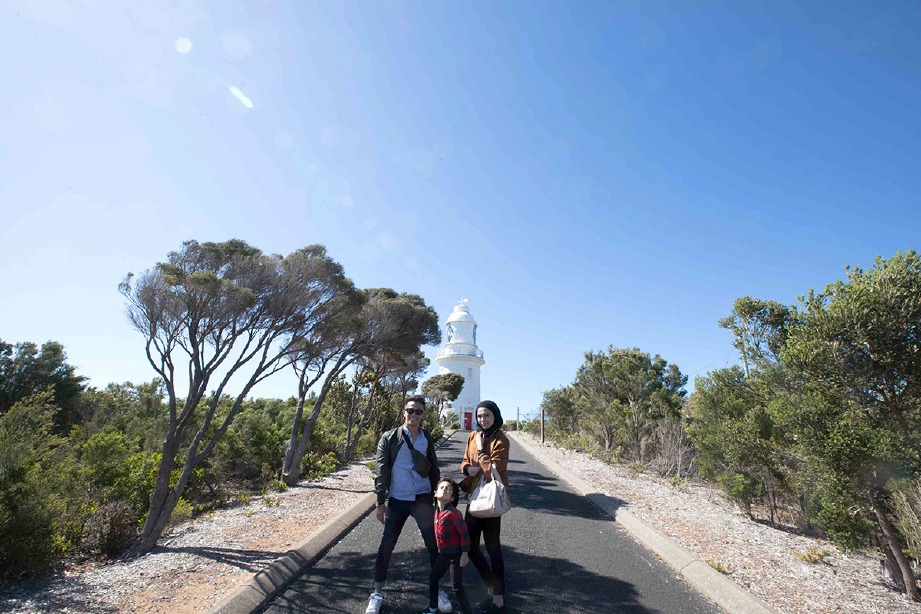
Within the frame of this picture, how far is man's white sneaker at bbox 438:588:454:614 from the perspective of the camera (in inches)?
138

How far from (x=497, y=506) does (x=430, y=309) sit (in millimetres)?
10772

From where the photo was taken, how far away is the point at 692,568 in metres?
4.78

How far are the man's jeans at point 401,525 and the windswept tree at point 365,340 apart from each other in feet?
21.0

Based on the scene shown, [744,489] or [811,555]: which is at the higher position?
[744,489]

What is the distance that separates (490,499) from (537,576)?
1744mm

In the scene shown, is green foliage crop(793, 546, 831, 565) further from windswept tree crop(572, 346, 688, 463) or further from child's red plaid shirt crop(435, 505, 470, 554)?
windswept tree crop(572, 346, 688, 463)

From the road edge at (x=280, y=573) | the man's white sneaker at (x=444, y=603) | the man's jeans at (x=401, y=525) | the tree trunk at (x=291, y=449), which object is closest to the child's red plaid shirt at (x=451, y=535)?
the man's jeans at (x=401, y=525)

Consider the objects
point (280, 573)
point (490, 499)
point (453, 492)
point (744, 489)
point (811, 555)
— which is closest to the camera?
point (490, 499)

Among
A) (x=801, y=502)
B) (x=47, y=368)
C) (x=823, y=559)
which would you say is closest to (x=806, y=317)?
(x=823, y=559)

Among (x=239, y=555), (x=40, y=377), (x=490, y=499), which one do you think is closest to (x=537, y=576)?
(x=490, y=499)

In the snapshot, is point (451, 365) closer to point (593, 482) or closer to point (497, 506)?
point (593, 482)

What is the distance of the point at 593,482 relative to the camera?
11.2 metres

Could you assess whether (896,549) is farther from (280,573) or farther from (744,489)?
(280,573)

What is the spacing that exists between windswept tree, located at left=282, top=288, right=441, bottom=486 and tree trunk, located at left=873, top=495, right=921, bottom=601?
891 centimetres
